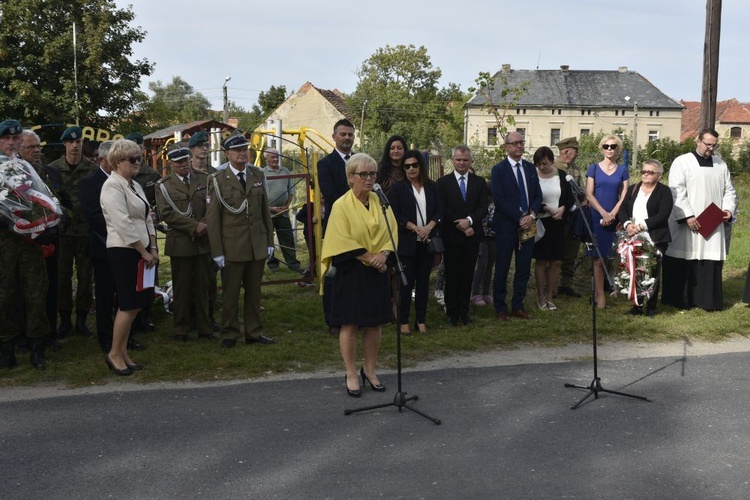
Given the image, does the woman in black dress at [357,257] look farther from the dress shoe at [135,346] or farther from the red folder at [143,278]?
the dress shoe at [135,346]

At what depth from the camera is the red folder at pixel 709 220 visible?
10164 millimetres

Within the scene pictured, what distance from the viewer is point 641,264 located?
31.6ft

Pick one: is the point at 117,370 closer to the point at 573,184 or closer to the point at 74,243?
the point at 74,243

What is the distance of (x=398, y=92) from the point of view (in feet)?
254

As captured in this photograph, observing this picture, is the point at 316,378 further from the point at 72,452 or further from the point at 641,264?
the point at 641,264

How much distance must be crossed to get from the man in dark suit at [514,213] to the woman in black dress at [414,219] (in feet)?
3.53

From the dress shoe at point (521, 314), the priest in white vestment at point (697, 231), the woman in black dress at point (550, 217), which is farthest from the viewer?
the priest in white vestment at point (697, 231)

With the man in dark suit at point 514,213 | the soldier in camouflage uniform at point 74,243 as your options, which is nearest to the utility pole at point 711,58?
the man in dark suit at point 514,213

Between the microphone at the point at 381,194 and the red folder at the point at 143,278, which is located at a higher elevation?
the microphone at the point at 381,194

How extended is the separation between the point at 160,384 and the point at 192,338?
5.70 ft

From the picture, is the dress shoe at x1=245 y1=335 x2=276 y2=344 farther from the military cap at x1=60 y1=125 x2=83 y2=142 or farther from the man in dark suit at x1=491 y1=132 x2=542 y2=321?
the man in dark suit at x1=491 y1=132 x2=542 y2=321

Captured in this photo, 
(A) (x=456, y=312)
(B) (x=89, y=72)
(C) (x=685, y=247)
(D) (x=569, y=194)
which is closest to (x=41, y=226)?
(A) (x=456, y=312)

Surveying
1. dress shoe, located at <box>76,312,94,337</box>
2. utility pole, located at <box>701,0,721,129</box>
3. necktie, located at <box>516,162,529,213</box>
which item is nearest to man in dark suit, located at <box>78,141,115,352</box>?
dress shoe, located at <box>76,312,94,337</box>

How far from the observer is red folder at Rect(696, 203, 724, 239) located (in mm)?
10164
